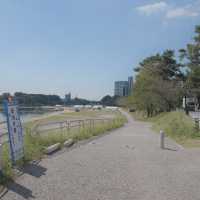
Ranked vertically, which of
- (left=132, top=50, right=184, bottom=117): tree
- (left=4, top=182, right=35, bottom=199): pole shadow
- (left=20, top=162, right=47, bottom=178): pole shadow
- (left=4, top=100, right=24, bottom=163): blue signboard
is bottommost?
(left=4, top=182, right=35, bottom=199): pole shadow

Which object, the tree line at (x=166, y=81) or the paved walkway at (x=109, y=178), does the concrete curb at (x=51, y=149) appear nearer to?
the paved walkway at (x=109, y=178)

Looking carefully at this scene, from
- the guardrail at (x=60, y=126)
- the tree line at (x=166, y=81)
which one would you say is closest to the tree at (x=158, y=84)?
the tree line at (x=166, y=81)

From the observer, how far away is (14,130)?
8367 mm

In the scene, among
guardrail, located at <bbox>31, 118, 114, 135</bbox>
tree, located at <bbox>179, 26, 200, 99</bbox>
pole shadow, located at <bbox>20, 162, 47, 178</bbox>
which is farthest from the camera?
tree, located at <bbox>179, 26, 200, 99</bbox>

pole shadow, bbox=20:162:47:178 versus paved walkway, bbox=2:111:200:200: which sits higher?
pole shadow, bbox=20:162:47:178

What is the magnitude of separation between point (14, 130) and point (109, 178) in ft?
9.90

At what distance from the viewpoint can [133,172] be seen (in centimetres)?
814

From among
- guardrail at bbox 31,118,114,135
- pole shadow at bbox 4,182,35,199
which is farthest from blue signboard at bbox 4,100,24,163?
guardrail at bbox 31,118,114,135

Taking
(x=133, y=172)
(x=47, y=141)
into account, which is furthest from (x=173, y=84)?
(x=133, y=172)

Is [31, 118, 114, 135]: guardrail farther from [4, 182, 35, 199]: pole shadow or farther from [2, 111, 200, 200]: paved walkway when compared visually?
[4, 182, 35, 199]: pole shadow

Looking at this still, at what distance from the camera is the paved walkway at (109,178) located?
236 inches

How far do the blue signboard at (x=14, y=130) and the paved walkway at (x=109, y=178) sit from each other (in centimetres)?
57

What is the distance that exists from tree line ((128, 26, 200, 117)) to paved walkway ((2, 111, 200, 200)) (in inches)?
1263

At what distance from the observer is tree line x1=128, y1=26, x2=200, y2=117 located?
42.7m
